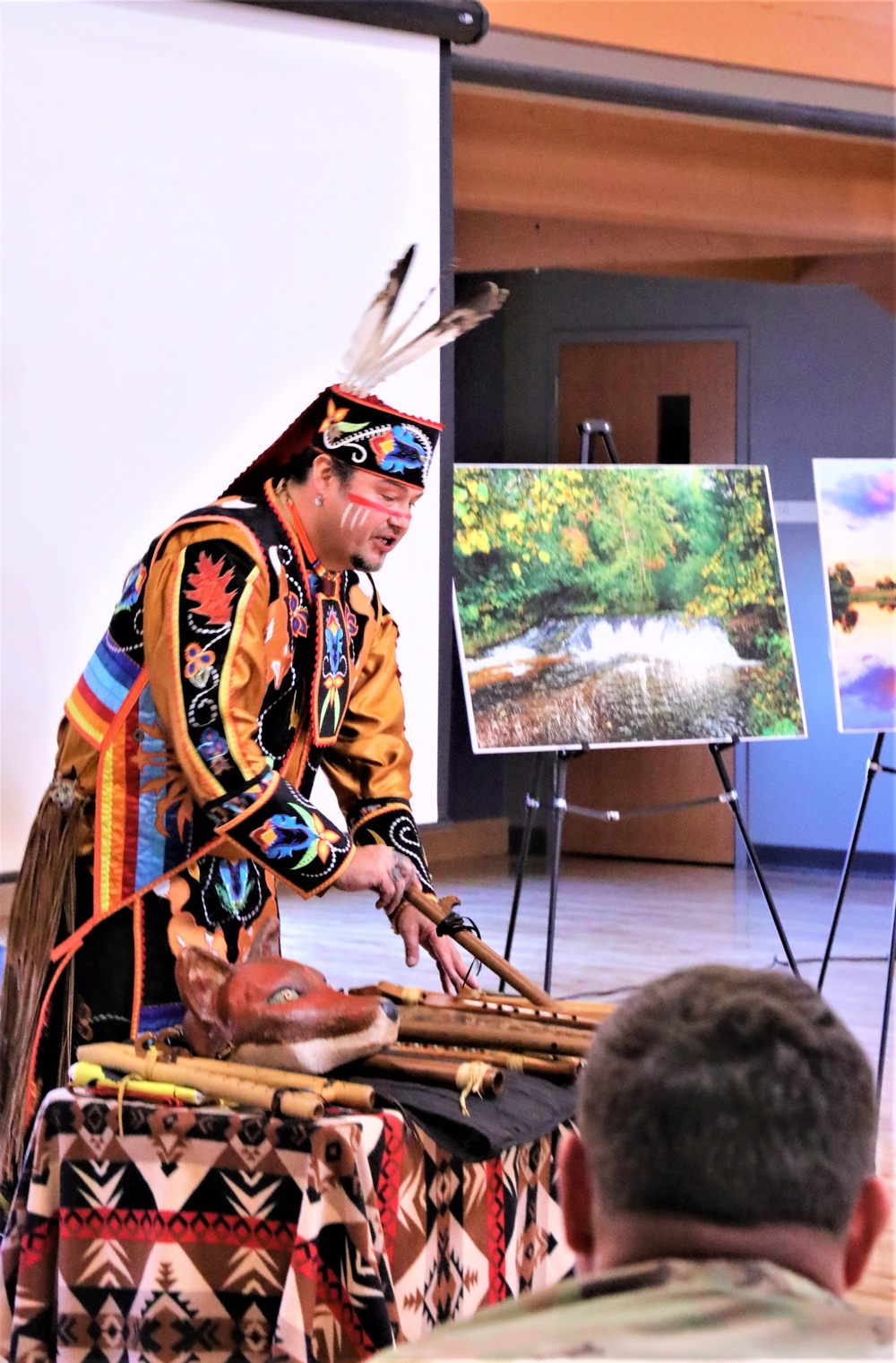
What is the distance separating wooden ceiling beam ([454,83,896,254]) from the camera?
4.46 meters

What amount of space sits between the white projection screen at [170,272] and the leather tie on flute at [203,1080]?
1268 millimetres

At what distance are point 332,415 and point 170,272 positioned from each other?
1.30 metres

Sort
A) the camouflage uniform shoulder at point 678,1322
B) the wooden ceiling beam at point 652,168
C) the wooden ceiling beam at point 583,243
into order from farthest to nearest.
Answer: the wooden ceiling beam at point 583,243 < the wooden ceiling beam at point 652,168 < the camouflage uniform shoulder at point 678,1322

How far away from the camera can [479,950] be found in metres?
1.97

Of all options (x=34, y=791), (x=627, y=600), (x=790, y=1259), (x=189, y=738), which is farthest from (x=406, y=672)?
(x=790, y=1259)

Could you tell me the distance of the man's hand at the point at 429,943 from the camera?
81.6 inches

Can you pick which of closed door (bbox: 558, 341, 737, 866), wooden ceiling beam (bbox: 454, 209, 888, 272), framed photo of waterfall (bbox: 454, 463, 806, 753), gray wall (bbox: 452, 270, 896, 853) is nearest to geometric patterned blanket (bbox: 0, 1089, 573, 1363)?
framed photo of waterfall (bbox: 454, 463, 806, 753)

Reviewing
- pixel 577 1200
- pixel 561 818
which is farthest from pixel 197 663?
pixel 561 818

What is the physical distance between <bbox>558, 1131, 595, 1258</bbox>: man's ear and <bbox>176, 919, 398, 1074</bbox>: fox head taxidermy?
35.5 inches

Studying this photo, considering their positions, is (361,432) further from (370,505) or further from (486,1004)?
(486,1004)

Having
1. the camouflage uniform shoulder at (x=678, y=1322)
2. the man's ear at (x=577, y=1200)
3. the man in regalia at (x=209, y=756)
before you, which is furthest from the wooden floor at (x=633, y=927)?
the camouflage uniform shoulder at (x=678, y=1322)

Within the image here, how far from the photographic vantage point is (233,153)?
3256mm

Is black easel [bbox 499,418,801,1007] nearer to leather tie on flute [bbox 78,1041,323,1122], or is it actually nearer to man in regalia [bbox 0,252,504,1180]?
man in regalia [bbox 0,252,504,1180]

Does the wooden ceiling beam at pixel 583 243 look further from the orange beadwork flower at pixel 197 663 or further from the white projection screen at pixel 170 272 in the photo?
the orange beadwork flower at pixel 197 663
